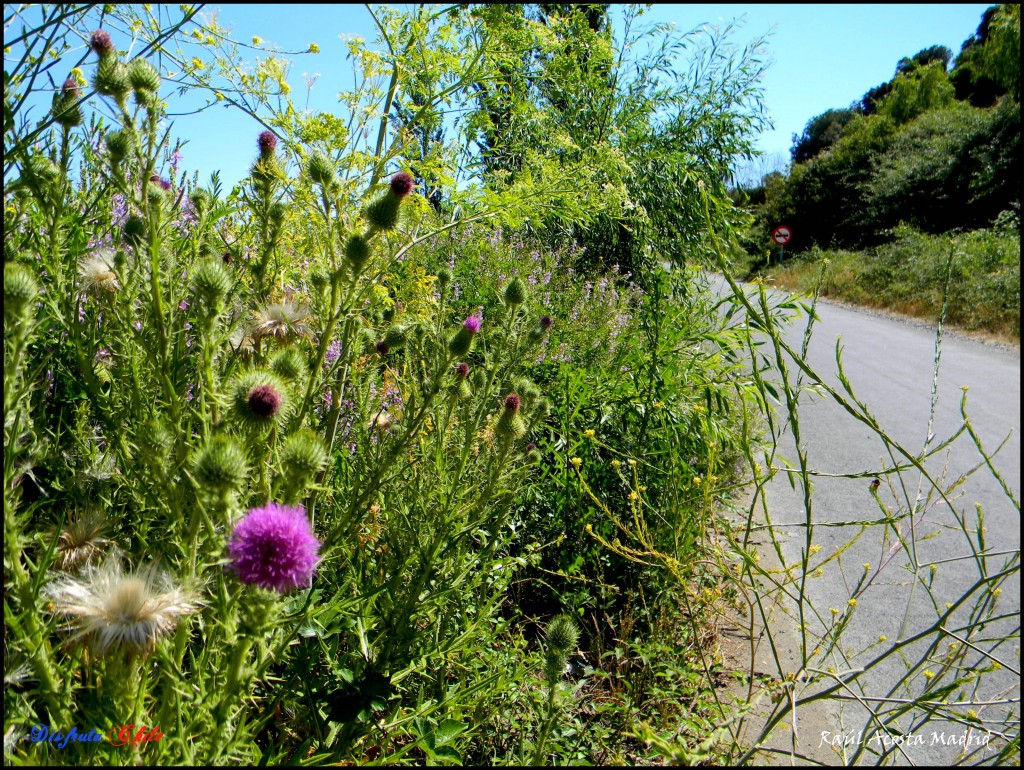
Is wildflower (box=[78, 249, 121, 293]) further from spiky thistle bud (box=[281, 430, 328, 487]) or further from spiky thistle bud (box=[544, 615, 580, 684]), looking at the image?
spiky thistle bud (box=[544, 615, 580, 684])

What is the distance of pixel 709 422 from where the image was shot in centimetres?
304

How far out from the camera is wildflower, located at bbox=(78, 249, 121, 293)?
5.43 feet

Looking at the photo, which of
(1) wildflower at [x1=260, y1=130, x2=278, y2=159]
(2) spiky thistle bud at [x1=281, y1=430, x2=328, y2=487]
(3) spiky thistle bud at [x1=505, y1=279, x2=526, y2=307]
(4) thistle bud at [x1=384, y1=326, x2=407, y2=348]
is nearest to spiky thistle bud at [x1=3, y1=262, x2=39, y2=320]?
(2) spiky thistle bud at [x1=281, y1=430, x2=328, y2=487]

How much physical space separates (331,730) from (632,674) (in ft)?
4.25

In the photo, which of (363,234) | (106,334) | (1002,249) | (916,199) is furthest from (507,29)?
(916,199)

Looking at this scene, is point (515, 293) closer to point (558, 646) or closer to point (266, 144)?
point (266, 144)

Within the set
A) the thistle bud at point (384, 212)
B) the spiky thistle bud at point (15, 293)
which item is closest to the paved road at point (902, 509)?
the thistle bud at point (384, 212)

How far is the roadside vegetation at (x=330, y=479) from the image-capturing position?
1.15m

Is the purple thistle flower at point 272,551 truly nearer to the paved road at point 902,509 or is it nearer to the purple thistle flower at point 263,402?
the purple thistle flower at point 263,402

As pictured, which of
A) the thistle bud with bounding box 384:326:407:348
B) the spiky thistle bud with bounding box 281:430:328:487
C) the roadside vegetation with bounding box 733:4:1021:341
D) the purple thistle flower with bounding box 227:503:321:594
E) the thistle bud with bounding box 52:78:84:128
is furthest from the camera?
the roadside vegetation with bounding box 733:4:1021:341

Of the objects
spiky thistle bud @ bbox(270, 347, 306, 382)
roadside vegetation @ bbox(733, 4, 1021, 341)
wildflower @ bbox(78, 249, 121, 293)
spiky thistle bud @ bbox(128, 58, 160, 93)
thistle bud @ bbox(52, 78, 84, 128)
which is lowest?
spiky thistle bud @ bbox(270, 347, 306, 382)

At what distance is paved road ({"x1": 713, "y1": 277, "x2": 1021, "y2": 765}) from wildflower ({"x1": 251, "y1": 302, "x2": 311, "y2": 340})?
4.91 ft

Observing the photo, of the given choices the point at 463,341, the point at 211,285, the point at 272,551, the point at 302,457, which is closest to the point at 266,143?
the point at 211,285

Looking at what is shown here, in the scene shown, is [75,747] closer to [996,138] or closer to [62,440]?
[62,440]
